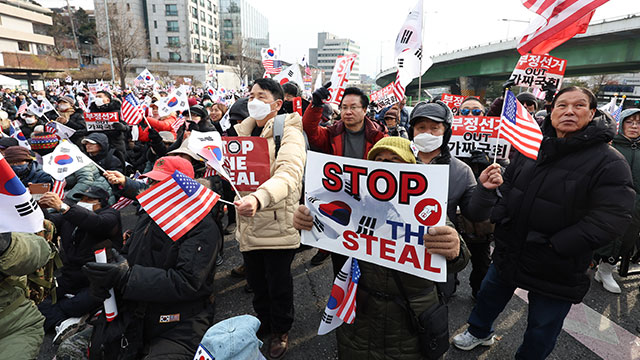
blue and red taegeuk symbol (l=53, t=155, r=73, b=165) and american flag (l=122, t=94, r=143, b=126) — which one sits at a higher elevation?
american flag (l=122, t=94, r=143, b=126)

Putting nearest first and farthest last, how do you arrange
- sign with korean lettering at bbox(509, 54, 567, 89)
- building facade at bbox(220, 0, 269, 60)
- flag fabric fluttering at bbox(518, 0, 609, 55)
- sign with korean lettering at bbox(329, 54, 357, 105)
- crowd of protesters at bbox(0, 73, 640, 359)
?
crowd of protesters at bbox(0, 73, 640, 359)
flag fabric fluttering at bbox(518, 0, 609, 55)
sign with korean lettering at bbox(509, 54, 567, 89)
sign with korean lettering at bbox(329, 54, 357, 105)
building facade at bbox(220, 0, 269, 60)

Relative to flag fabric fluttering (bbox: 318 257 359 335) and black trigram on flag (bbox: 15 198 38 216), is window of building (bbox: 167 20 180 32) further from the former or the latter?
flag fabric fluttering (bbox: 318 257 359 335)

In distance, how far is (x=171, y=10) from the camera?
69125 mm

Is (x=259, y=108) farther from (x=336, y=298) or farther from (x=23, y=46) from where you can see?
(x=23, y=46)

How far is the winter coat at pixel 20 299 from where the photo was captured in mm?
2002

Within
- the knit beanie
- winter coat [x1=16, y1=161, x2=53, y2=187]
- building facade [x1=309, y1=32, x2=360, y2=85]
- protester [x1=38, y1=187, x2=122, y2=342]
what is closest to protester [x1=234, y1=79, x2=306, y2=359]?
the knit beanie

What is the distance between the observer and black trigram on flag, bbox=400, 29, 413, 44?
545 cm

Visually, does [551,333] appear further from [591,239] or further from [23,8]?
[23,8]

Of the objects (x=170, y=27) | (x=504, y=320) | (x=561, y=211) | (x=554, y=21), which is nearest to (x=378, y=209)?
(x=561, y=211)

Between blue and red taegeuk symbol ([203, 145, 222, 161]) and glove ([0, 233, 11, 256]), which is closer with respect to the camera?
glove ([0, 233, 11, 256])

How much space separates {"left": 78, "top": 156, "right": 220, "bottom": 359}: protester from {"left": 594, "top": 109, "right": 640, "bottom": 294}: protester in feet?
14.2

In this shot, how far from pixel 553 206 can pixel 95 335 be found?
3.14m

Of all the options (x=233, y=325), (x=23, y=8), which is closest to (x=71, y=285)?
(x=233, y=325)

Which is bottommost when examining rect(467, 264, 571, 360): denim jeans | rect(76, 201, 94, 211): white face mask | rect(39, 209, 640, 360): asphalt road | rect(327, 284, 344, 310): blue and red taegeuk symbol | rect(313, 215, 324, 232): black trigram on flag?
rect(39, 209, 640, 360): asphalt road
